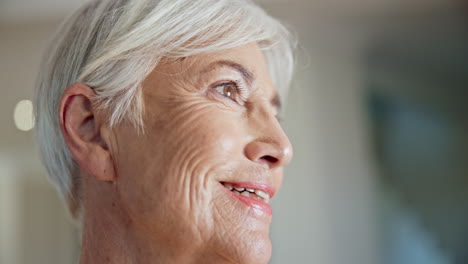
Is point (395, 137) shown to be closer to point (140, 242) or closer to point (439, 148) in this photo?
point (439, 148)

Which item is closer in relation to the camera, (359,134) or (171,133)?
(171,133)

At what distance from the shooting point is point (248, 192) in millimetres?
836

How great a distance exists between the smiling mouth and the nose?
0.16ft

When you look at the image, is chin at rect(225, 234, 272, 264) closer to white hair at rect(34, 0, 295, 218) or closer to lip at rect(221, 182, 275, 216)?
lip at rect(221, 182, 275, 216)

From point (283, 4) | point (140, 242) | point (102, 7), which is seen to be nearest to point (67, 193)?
point (140, 242)

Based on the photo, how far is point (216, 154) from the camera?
0.80 meters

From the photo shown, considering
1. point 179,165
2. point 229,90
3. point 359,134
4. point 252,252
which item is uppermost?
point 359,134

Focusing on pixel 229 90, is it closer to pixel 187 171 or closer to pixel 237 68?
pixel 237 68

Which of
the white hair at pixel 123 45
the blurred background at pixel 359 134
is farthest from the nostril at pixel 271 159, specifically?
the blurred background at pixel 359 134

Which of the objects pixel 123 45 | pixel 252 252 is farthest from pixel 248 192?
pixel 123 45

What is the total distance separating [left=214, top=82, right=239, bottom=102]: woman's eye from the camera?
88 centimetres

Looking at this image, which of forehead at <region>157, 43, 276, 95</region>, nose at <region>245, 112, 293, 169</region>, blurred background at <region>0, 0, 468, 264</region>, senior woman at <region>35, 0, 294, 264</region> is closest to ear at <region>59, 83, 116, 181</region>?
senior woman at <region>35, 0, 294, 264</region>

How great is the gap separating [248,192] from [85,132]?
31 cm

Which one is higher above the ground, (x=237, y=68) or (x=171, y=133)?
(x=237, y=68)
